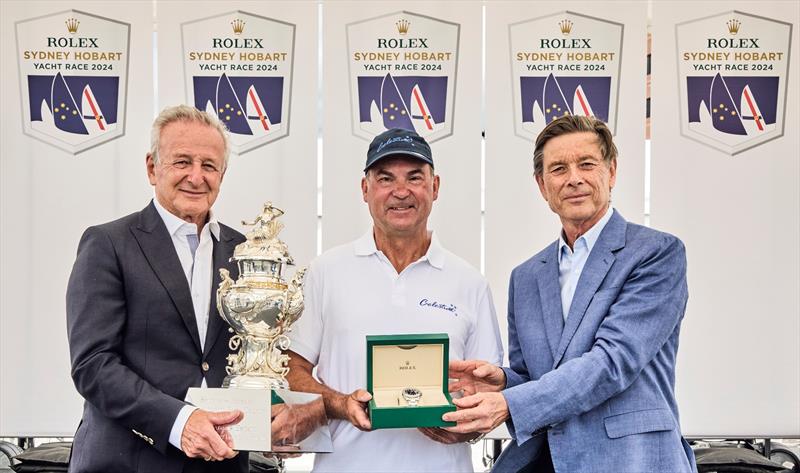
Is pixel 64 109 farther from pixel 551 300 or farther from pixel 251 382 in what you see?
pixel 551 300

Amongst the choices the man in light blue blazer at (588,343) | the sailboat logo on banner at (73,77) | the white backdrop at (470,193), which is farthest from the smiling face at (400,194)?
the sailboat logo on banner at (73,77)

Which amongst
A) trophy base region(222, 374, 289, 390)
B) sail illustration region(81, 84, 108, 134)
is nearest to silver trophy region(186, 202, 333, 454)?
trophy base region(222, 374, 289, 390)

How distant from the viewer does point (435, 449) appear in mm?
2539

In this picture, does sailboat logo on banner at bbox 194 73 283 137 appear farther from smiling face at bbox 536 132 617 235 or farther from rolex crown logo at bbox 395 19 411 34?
smiling face at bbox 536 132 617 235

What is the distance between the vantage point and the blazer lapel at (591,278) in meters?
2.43

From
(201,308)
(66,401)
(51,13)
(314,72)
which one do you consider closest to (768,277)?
(314,72)

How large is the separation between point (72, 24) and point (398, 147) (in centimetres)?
259


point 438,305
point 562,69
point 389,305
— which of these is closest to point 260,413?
point 389,305

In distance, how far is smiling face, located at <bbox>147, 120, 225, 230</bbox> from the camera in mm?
2447

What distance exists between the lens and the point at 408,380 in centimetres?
236

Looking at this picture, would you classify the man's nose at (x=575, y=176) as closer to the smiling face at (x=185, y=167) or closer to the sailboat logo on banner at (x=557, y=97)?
the smiling face at (x=185, y=167)

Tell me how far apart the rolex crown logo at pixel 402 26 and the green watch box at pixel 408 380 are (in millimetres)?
2466

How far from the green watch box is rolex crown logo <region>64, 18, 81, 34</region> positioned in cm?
298

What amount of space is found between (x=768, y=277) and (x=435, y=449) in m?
2.58
